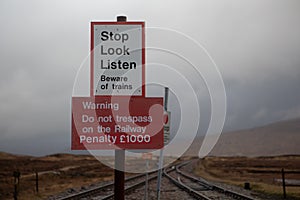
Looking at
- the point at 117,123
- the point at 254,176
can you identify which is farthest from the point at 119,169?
the point at 254,176

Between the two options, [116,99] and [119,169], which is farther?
[119,169]

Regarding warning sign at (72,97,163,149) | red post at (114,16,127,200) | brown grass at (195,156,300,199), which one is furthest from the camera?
brown grass at (195,156,300,199)

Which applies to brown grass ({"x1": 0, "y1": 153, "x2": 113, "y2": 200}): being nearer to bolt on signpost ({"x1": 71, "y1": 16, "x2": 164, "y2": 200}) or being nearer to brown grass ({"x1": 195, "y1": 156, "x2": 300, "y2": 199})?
brown grass ({"x1": 195, "y1": 156, "x2": 300, "y2": 199})

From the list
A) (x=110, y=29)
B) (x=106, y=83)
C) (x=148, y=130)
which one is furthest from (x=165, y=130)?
(x=110, y=29)

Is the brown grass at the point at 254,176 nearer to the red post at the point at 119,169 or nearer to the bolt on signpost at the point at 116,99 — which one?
the red post at the point at 119,169

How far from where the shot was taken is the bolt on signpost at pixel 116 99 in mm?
7617

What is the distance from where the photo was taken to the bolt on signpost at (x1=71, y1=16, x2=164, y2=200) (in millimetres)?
7617

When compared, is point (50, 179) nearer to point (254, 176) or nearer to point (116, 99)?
point (254, 176)

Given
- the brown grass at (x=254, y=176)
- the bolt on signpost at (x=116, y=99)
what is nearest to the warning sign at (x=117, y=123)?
the bolt on signpost at (x=116, y=99)

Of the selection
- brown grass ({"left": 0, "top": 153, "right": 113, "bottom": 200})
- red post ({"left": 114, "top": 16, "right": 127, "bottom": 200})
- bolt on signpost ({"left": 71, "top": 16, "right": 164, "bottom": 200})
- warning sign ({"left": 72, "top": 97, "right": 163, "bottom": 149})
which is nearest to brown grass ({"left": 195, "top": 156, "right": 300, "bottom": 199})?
brown grass ({"left": 0, "top": 153, "right": 113, "bottom": 200})

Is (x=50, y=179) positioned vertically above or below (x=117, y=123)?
below

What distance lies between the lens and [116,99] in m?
7.71

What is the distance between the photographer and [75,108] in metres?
7.55

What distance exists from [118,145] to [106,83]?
1.12 meters
